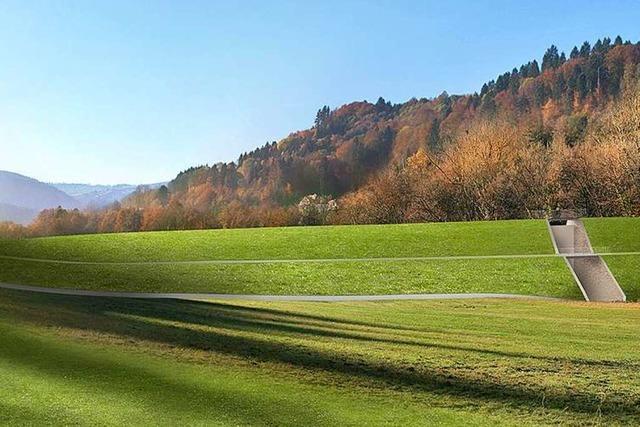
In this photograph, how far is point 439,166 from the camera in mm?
50062

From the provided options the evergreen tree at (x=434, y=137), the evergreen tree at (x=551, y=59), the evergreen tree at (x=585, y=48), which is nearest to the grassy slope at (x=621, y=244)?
the evergreen tree at (x=434, y=137)

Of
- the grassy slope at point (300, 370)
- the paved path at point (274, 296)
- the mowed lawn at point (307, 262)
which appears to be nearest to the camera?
the grassy slope at point (300, 370)

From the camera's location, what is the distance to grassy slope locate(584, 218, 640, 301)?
59.4 ft

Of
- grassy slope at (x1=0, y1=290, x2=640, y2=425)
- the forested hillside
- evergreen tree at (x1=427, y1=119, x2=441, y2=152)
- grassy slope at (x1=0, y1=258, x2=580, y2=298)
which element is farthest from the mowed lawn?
evergreen tree at (x1=427, y1=119, x2=441, y2=152)

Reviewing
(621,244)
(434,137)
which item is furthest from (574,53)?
(621,244)

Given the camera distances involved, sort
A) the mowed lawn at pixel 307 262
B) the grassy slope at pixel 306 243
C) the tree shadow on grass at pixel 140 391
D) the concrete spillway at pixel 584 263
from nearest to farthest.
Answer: the tree shadow on grass at pixel 140 391 < the concrete spillway at pixel 584 263 < the mowed lawn at pixel 307 262 < the grassy slope at pixel 306 243

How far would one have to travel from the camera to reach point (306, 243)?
23203mm

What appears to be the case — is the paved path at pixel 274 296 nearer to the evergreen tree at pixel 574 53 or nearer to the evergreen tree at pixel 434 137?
the evergreen tree at pixel 434 137

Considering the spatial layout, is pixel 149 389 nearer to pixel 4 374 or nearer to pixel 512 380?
pixel 4 374

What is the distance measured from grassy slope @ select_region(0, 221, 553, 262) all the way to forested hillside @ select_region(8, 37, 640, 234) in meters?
15.0

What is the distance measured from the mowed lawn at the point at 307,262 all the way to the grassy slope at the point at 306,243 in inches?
1.5

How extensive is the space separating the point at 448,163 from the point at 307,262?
29.9m

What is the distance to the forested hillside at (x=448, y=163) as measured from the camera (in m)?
38.9

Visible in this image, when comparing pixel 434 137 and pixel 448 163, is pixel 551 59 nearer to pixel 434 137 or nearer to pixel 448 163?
pixel 434 137
